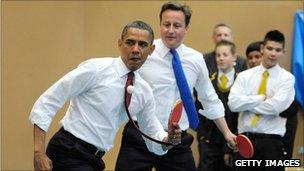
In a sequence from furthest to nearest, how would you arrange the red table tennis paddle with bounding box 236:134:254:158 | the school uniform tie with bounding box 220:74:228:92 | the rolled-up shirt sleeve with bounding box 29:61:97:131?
1. the school uniform tie with bounding box 220:74:228:92
2. the red table tennis paddle with bounding box 236:134:254:158
3. the rolled-up shirt sleeve with bounding box 29:61:97:131

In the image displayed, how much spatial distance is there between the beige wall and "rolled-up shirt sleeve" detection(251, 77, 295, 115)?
1.82 m

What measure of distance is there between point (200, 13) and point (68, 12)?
5.62 feet

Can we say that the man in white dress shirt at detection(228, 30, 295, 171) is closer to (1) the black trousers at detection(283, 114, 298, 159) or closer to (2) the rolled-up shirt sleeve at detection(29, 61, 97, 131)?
(1) the black trousers at detection(283, 114, 298, 159)

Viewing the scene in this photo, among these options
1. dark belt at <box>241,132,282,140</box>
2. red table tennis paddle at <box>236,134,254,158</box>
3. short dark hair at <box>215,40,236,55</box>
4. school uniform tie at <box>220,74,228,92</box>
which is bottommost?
dark belt at <box>241,132,282,140</box>

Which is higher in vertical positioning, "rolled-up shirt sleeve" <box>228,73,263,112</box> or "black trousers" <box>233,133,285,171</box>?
"rolled-up shirt sleeve" <box>228,73,263,112</box>

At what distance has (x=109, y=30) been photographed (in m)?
7.66

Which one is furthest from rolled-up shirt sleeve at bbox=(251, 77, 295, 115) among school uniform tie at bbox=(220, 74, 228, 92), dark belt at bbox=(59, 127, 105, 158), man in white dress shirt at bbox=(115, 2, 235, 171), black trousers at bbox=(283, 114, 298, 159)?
dark belt at bbox=(59, 127, 105, 158)

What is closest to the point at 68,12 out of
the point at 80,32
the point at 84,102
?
the point at 80,32

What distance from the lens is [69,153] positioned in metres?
3.71

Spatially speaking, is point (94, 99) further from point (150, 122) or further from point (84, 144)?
point (150, 122)

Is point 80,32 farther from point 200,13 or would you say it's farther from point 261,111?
point 261,111

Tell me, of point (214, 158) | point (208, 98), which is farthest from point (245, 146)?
point (214, 158)

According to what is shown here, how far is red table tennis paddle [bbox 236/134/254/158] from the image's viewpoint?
439 cm

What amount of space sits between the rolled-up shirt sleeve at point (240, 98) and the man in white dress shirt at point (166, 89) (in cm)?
83
